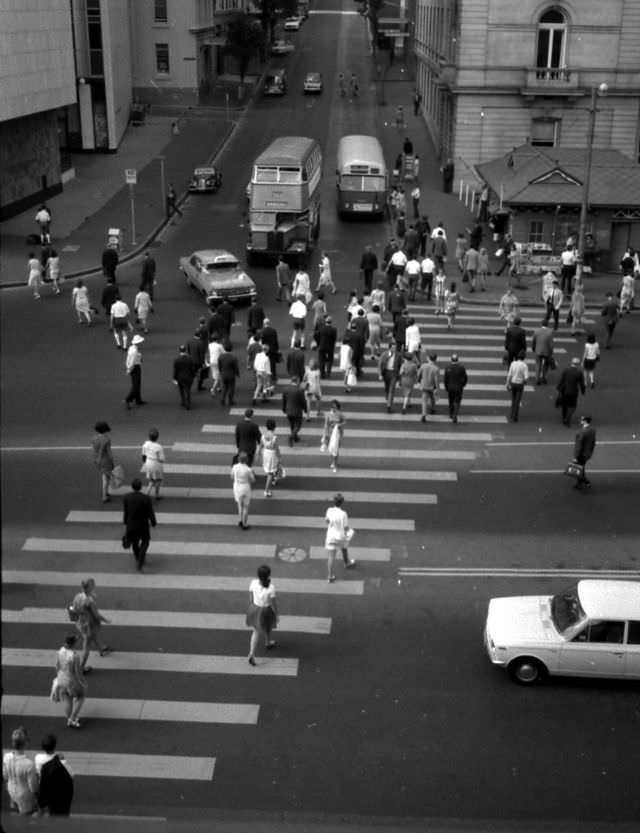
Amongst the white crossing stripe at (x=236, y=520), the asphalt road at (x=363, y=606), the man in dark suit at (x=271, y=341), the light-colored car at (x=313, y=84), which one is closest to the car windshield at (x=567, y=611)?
the asphalt road at (x=363, y=606)

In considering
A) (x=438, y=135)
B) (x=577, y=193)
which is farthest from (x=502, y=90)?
(x=577, y=193)

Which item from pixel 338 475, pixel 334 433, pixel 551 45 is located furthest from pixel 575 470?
pixel 551 45

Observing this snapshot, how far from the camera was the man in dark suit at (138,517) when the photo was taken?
14234 millimetres

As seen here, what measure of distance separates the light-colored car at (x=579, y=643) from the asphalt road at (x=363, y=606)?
29 cm

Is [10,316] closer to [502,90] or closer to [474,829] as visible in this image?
[474,829]

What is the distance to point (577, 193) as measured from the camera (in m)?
33.7

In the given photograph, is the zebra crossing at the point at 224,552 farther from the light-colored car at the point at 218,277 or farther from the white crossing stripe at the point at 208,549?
the light-colored car at the point at 218,277

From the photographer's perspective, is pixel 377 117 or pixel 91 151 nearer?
pixel 91 151

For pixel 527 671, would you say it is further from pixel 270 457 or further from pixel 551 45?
pixel 551 45

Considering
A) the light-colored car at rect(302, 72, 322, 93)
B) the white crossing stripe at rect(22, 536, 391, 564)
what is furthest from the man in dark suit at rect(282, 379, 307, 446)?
the light-colored car at rect(302, 72, 322, 93)

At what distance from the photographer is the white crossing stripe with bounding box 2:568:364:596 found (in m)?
14.5

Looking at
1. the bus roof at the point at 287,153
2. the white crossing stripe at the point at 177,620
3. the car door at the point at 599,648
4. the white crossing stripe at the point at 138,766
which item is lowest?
the white crossing stripe at the point at 177,620

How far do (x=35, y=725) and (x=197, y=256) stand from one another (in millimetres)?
20810

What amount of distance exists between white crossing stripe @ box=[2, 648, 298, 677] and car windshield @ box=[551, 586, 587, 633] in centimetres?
319
